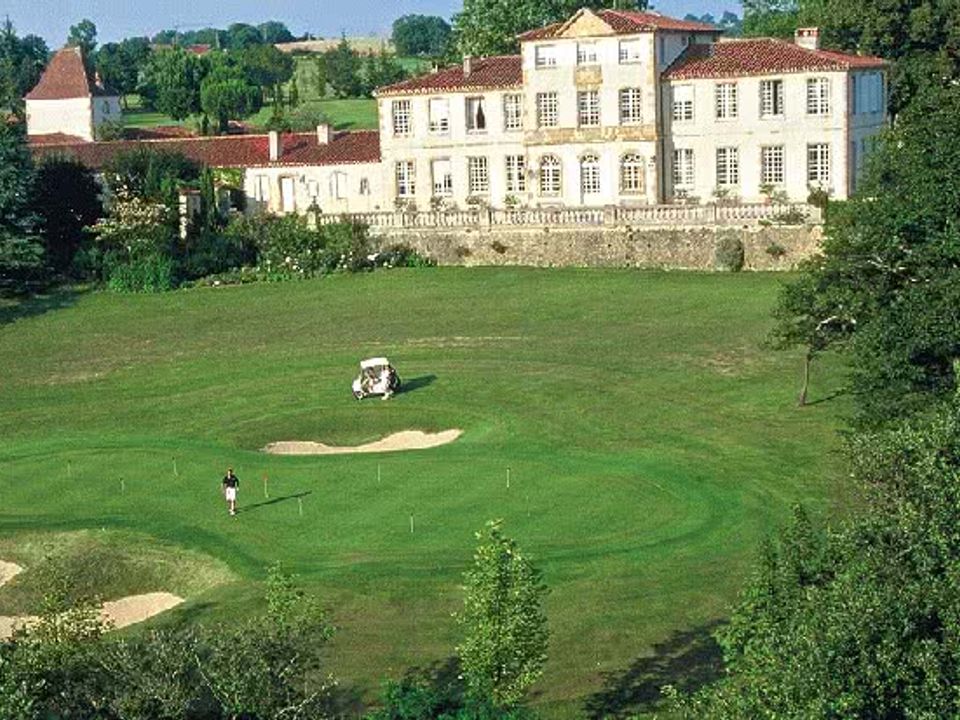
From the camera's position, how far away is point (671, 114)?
251 feet

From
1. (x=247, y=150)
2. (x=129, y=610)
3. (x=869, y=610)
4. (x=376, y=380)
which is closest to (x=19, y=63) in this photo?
(x=247, y=150)

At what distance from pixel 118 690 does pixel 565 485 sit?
1970 centimetres

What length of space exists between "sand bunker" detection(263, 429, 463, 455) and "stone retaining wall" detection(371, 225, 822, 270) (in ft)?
73.4

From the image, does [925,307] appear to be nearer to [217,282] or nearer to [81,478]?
[81,478]

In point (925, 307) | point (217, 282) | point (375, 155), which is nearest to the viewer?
point (925, 307)

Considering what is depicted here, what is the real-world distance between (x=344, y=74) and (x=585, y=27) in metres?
91.2

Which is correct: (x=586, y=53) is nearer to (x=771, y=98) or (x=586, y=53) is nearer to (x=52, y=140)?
(x=771, y=98)

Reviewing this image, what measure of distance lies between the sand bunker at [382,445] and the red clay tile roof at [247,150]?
3016 cm

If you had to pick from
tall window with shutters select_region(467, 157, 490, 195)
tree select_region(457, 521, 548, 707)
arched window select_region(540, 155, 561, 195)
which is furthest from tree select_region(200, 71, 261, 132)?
tree select_region(457, 521, 548, 707)

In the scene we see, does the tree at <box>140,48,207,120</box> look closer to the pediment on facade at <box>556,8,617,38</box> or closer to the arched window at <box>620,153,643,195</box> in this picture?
the pediment on facade at <box>556,8,617,38</box>

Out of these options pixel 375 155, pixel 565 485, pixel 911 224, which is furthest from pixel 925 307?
pixel 375 155

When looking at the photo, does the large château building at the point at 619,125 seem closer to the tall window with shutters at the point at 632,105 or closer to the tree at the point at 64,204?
the tall window with shutters at the point at 632,105

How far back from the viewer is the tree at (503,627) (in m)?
30.8

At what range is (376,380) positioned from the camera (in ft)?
186
